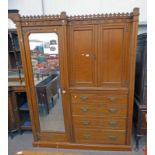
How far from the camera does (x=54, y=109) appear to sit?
7.24 feet

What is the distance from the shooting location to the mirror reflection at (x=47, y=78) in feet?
6.47

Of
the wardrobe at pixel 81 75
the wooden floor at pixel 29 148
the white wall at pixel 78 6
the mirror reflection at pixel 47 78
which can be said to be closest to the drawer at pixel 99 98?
the wardrobe at pixel 81 75

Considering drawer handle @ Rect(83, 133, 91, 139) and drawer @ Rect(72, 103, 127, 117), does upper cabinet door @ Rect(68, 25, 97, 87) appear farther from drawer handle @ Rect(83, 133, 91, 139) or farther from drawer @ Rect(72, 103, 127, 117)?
drawer handle @ Rect(83, 133, 91, 139)

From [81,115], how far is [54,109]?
1.24ft

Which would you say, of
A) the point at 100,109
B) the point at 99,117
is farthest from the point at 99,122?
the point at 100,109

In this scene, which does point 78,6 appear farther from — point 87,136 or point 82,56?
point 87,136

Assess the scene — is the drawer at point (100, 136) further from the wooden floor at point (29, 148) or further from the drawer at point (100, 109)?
the drawer at point (100, 109)

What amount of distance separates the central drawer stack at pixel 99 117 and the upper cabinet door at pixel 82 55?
7.6 inches

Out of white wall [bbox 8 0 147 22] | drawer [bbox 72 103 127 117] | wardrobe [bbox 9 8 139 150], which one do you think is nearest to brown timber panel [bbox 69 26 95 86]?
wardrobe [bbox 9 8 139 150]

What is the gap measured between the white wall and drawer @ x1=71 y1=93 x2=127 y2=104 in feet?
4.38

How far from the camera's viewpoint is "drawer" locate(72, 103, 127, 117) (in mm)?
2043

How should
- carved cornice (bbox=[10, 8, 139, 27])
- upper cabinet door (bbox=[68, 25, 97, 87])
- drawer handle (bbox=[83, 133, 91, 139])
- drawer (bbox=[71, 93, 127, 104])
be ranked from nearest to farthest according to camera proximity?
carved cornice (bbox=[10, 8, 139, 27]) → upper cabinet door (bbox=[68, 25, 97, 87]) → drawer (bbox=[71, 93, 127, 104]) → drawer handle (bbox=[83, 133, 91, 139])

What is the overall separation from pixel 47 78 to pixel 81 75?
457 millimetres
